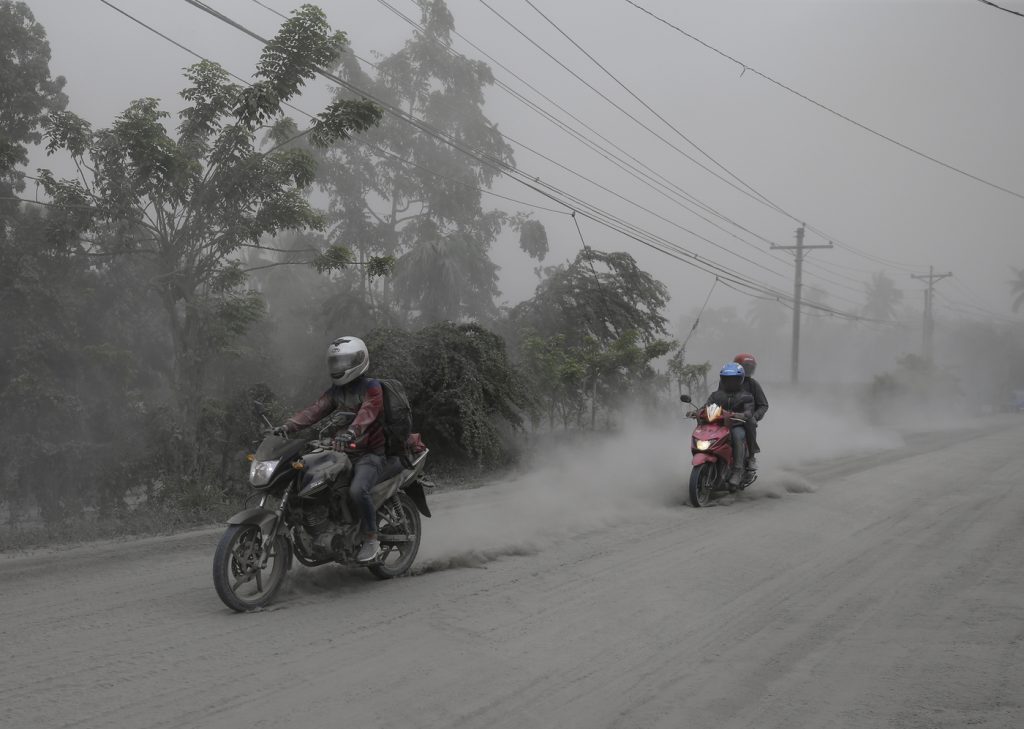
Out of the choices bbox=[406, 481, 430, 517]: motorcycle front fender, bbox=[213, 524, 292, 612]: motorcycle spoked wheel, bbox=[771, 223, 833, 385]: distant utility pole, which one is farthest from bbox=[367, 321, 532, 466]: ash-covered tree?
bbox=[771, 223, 833, 385]: distant utility pole


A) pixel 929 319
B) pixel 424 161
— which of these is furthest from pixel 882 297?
pixel 424 161

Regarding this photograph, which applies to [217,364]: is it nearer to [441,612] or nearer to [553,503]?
[553,503]

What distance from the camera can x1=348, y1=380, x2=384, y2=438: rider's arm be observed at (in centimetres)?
633

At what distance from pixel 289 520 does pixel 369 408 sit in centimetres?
100

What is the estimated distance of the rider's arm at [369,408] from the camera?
Result: 633 centimetres

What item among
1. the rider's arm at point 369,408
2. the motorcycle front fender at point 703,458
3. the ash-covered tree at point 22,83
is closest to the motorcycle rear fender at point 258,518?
the rider's arm at point 369,408

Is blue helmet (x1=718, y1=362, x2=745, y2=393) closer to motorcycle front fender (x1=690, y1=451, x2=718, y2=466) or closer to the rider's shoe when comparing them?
motorcycle front fender (x1=690, y1=451, x2=718, y2=466)

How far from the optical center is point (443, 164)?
34.5 metres

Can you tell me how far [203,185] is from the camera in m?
13.2

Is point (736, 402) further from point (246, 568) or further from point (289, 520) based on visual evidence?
point (246, 568)

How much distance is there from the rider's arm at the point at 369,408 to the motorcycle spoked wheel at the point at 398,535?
0.90 m

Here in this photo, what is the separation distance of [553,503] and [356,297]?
15581 millimetres

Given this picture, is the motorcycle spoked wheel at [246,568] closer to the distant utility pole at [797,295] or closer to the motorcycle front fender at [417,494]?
the motorcycle front fender at [417,494]

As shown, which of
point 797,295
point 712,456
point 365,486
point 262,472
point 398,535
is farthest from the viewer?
point 797,295
